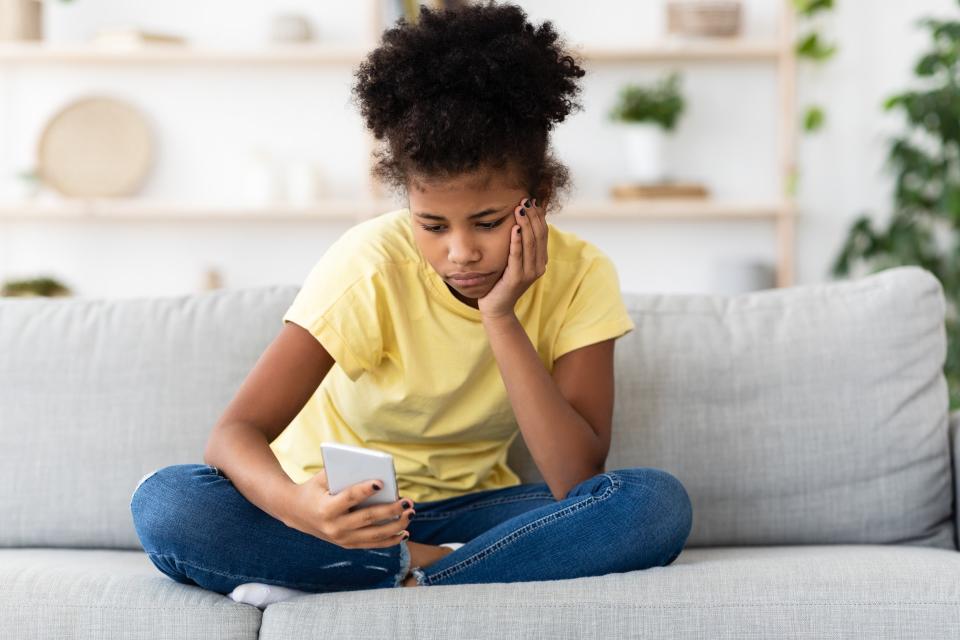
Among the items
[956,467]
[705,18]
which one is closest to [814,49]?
[705,18]

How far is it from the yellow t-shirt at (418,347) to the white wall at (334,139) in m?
2.26

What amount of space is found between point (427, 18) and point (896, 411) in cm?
92

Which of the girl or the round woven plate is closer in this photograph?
the girl

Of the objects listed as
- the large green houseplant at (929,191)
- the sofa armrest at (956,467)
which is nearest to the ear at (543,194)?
the sofa armrest at (956,467)

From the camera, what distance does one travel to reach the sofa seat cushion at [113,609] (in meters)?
1.23

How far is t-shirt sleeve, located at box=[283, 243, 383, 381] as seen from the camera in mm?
1354

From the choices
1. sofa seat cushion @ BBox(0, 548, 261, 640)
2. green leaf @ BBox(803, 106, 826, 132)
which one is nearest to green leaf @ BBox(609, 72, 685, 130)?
green leaf @ BBox(803, 106, 826, 132)

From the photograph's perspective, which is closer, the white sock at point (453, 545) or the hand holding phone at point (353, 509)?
the hand holding phone at point (353, 509)

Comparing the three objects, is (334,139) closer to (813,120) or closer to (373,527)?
(813,120)

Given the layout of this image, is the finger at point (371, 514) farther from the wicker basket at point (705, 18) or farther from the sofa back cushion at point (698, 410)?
the wicker basket at point (705, 18)

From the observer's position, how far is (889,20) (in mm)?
3738

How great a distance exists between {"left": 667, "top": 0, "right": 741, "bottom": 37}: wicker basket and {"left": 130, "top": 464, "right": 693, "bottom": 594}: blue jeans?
102 inches

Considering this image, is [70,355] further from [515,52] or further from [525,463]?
[515,52]

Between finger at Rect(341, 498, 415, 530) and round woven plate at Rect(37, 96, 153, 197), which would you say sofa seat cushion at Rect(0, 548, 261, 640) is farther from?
round woven plate at Rect(37, 96, 153, 197)
